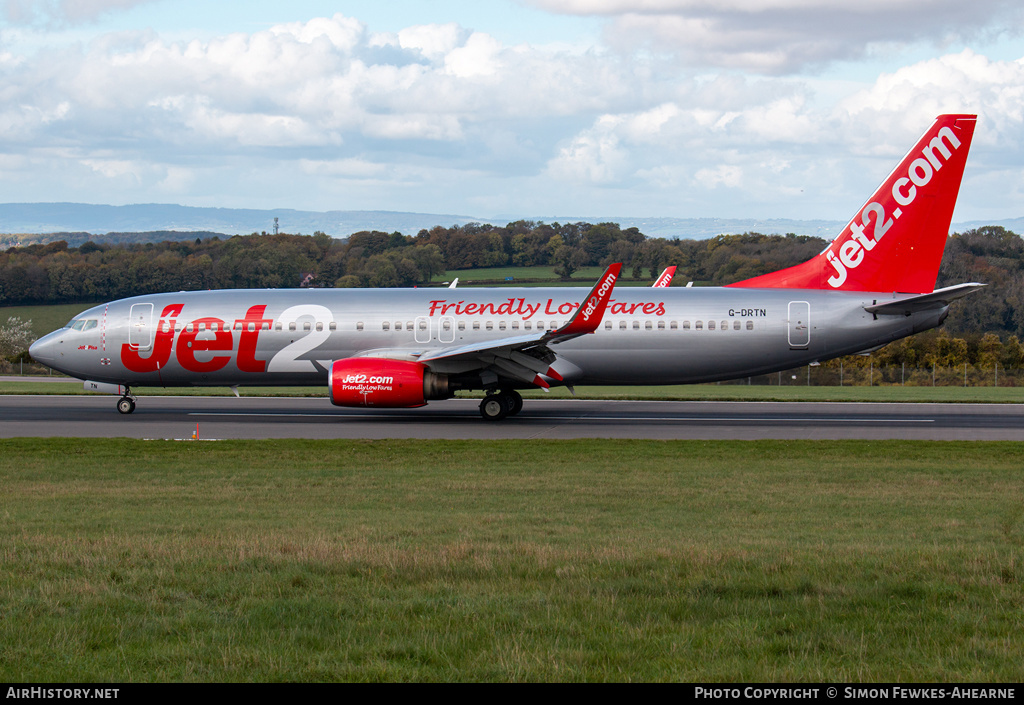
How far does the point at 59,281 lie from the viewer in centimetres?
9462

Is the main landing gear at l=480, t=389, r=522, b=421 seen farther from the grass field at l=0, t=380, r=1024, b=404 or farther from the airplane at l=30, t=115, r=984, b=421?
the grass field at l=0, t=380, r=1024, b=404

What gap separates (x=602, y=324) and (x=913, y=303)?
29.3ft

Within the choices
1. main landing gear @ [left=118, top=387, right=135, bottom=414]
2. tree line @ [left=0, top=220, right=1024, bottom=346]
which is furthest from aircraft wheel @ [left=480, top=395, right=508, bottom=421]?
tree line @ [left=0, top=220, right=1024, bottom=346]

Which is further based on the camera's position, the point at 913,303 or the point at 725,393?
the point at 725,393

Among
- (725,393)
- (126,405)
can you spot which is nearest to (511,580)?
(126,405)

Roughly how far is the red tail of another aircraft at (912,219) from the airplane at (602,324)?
0.03 m

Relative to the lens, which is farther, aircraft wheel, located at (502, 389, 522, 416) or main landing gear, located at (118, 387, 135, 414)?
main landing gear, located at (118, 387, 135, 414)

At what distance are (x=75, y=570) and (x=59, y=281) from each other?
95578mm

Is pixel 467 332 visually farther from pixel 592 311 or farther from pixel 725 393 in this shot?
pixel 725 393

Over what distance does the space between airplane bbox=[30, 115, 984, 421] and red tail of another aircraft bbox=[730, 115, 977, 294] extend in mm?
31

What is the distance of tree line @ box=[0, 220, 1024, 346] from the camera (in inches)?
3516

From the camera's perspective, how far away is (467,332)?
2931cm

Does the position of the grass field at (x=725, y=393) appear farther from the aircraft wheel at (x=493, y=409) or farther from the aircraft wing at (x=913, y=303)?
the aircraft wing at (x=913, y=303)
